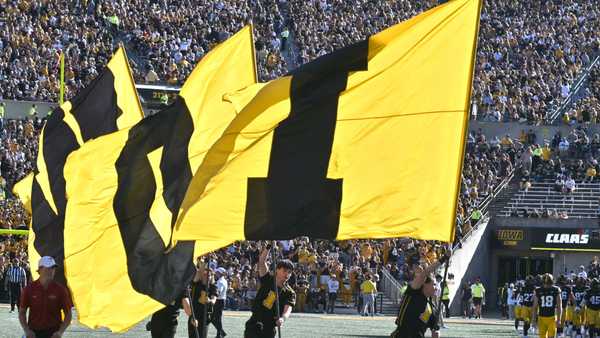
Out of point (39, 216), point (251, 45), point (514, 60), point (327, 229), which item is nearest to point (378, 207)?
point (327, 229)

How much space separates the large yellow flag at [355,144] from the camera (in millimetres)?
10773

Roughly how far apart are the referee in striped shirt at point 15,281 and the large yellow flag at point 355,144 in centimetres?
2010

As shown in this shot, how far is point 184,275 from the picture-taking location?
42.0ft

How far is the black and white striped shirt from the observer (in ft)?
101

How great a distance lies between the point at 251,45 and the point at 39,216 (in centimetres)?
357

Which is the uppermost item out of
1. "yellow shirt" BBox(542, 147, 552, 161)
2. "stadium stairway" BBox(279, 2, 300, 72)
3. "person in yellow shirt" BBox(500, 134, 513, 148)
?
"stadium stairway" BBox(279, 2, 300, 72)

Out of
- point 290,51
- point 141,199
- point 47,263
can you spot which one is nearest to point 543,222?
point 290,51

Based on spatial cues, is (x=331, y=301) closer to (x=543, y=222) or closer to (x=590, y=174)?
(x=543, y=222)

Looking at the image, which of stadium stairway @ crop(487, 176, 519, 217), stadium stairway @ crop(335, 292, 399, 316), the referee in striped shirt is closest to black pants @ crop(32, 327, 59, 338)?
the referee in striped shirt

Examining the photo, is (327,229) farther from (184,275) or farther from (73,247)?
(73,247)

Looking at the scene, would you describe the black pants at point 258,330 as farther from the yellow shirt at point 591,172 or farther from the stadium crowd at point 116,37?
the stadium crowd at point 116,37

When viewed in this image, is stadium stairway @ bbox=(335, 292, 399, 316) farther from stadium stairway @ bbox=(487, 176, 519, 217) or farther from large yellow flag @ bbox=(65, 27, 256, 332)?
large yellow flag @ bbox=(65, 27, 256, 332)

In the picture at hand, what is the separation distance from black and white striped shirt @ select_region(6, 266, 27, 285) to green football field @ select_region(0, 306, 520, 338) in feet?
2.41

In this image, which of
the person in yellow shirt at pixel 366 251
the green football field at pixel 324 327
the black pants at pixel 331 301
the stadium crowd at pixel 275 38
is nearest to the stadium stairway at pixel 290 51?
the stadium crowd at pixel 275 38
